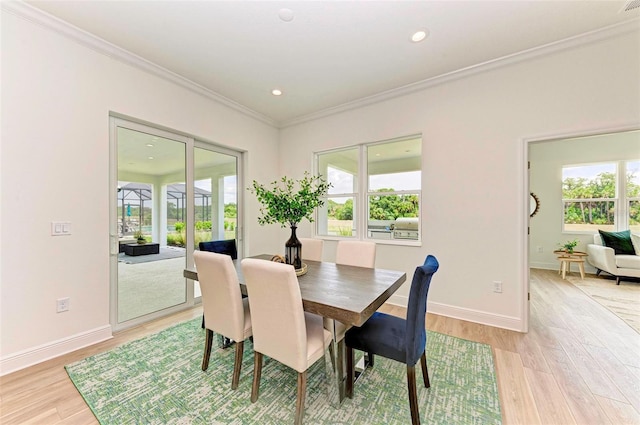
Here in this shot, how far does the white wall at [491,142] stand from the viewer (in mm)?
2283

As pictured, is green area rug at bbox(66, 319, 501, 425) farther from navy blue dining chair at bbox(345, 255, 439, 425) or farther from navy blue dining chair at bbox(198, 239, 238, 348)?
navy blue dining chair at bbox(198, 239, 238, 348)

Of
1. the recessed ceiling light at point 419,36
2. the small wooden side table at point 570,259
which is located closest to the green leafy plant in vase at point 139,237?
the recessed ceiling light at point 419,36

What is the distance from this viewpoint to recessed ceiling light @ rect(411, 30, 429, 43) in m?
2.22

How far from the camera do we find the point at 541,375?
1878mm

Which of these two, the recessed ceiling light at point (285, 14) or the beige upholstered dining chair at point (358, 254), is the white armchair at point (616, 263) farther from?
the recessed ceiling light at point (285, 14)

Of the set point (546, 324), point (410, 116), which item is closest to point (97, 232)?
point (410, 116)

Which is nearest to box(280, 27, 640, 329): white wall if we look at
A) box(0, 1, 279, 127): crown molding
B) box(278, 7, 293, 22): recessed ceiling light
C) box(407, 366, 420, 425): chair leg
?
box(278, 7, 293, 22): recessed ceiling light

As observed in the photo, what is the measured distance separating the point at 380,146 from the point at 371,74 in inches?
39.0

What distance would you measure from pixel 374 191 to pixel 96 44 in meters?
3.44

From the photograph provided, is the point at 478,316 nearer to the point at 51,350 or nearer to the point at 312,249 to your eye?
the point at 312,249

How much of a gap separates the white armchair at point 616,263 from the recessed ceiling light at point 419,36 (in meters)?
4.83

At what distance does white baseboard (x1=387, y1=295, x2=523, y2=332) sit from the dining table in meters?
1.47

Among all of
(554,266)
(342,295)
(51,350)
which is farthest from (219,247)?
(554,266)

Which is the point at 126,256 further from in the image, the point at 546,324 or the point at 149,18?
the point at 546,324
